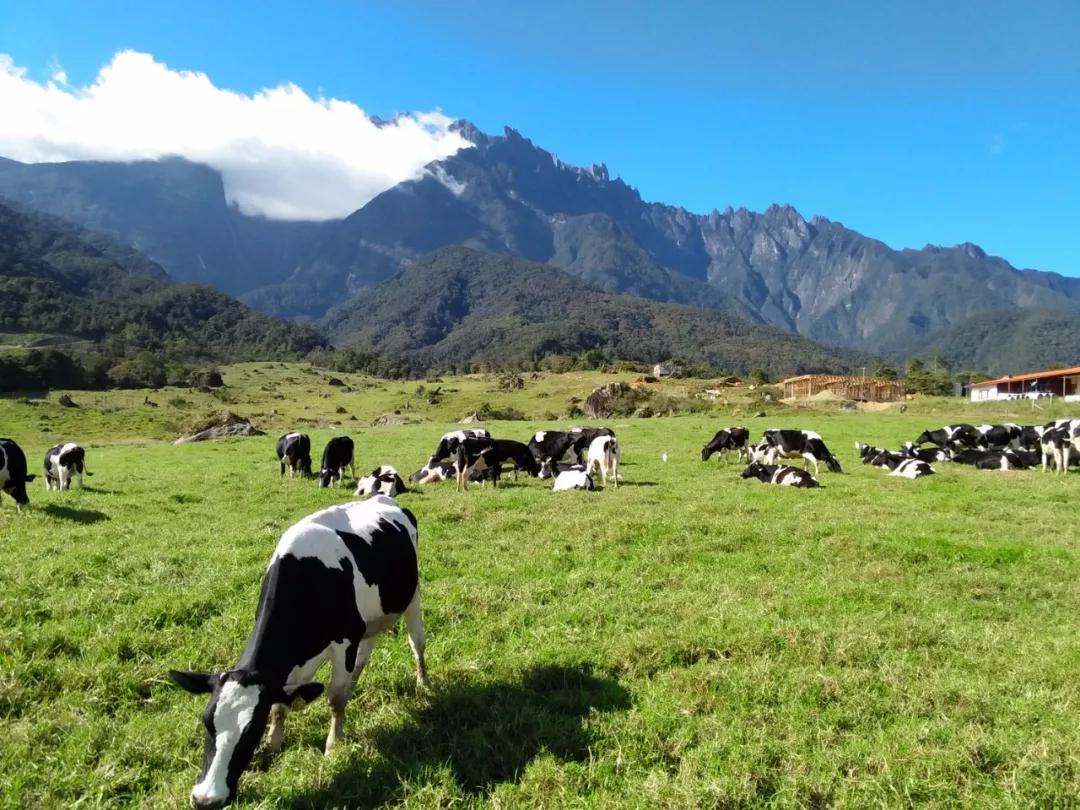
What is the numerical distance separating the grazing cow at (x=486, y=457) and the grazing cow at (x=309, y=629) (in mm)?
12518

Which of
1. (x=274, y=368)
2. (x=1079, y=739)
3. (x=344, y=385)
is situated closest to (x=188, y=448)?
(x=1079, y=739)

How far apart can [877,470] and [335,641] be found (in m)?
22.0

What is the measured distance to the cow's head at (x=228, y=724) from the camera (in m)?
4.17

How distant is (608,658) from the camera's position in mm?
6711

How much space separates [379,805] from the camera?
14.9ft

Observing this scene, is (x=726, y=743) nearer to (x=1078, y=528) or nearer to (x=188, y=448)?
(x=1078, y=528)

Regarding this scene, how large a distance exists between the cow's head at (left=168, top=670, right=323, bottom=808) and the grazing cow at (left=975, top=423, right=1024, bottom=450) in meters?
31.0

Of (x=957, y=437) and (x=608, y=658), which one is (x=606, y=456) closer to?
(x=608, y=658)

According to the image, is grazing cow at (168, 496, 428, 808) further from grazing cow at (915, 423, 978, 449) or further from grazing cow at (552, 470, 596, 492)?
grazing cow at (915, 423, 978, 449)

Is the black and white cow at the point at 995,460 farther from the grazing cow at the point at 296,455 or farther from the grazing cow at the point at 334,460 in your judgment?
the grazing cow at the point at 296,455

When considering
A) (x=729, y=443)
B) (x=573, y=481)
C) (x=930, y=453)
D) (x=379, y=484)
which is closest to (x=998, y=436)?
(x=930, y=453)

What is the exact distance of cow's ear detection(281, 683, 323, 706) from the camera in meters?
4.60

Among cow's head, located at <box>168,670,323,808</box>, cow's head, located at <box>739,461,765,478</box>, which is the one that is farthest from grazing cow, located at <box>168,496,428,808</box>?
cow's head, located at <box>739,461,765,478</box>

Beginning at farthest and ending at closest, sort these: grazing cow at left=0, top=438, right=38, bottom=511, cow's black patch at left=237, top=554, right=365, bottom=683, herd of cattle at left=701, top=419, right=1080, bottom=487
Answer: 1. herd of cattle at left=701, top=419, right=1080, bottom=487
2. grazing cow at left=0, top=438, right=38, bottom=511
3. cow's black patch at left=237, top=554, right=365, bottom=683
